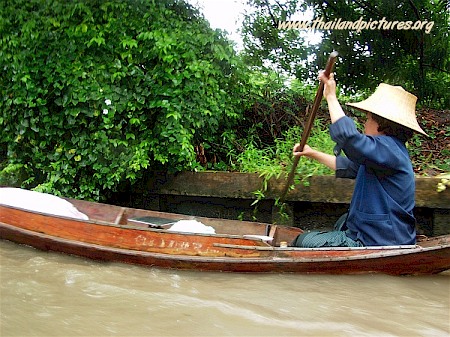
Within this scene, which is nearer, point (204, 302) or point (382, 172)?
point (204, 302)

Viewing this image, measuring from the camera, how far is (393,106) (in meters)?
3.50

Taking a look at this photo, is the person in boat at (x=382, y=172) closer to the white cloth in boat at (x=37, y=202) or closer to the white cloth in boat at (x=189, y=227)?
the white cloth in boat at (x=189, y=227)

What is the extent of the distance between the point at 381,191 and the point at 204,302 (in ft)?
4.92

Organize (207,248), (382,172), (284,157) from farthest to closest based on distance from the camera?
(284,157) < (207,248) < (382,172)

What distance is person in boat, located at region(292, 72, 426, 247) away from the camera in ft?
10.8

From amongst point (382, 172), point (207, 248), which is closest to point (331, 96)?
point (382, 172)

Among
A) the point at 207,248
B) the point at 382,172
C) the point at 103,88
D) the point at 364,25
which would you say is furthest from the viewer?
the point at 364,25

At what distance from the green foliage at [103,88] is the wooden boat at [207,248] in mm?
903

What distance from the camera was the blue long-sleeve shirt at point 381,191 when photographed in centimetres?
325

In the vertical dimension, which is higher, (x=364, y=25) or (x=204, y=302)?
(x=364, y=25)

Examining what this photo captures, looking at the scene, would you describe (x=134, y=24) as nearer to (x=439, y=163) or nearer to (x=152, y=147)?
(x=152, y=147)

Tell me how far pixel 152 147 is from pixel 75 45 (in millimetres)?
1410

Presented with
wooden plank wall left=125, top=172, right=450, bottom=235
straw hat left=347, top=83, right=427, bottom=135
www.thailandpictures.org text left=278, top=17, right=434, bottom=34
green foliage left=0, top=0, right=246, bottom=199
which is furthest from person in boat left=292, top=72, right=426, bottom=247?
www.thailandpictures.org text left=278, top=17, right=434, bottom=34

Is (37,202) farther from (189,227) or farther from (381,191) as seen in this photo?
(381,191)
